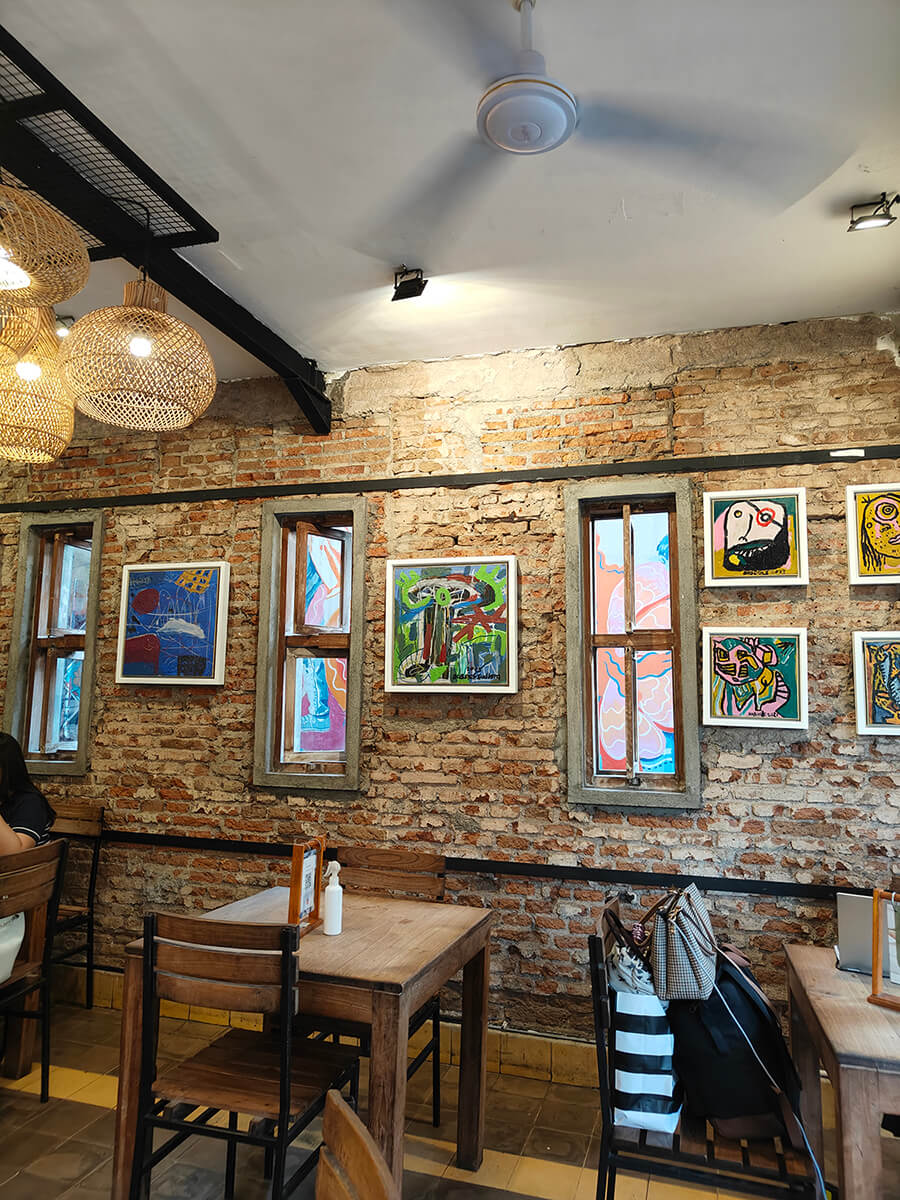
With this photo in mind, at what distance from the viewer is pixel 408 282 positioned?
3.59m

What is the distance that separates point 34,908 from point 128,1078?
1153 millimetres

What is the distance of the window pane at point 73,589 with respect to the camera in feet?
17.2

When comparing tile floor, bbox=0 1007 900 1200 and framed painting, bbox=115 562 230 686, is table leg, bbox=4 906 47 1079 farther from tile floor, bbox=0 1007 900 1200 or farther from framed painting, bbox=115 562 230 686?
framed painting, bbox=115 562 230 686

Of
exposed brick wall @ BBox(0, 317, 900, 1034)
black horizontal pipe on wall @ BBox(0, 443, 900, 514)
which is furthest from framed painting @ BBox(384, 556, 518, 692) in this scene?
black horizontal pipe on wall @ BBox(0, 443, 900, 514)

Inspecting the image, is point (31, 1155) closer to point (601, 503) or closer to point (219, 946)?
point (219, 946)

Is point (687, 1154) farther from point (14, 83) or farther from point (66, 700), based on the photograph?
point (66, 700)

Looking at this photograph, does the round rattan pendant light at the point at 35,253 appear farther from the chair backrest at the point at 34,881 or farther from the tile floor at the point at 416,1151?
the tile floor at the point at 416,1151

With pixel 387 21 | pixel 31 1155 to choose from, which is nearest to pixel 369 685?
pixel 31 1155

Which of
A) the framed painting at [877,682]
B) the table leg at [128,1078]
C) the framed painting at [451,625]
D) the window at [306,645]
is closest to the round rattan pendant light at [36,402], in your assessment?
the window at [306,645]

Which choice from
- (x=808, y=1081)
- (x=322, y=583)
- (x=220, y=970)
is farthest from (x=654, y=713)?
(x=220, y=970)

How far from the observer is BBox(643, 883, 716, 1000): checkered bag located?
247 cm

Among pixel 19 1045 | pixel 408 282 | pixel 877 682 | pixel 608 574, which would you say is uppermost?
pixel 408 282

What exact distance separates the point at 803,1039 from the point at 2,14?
4008 millimetres

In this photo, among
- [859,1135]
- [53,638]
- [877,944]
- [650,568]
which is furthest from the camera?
[53,638]
